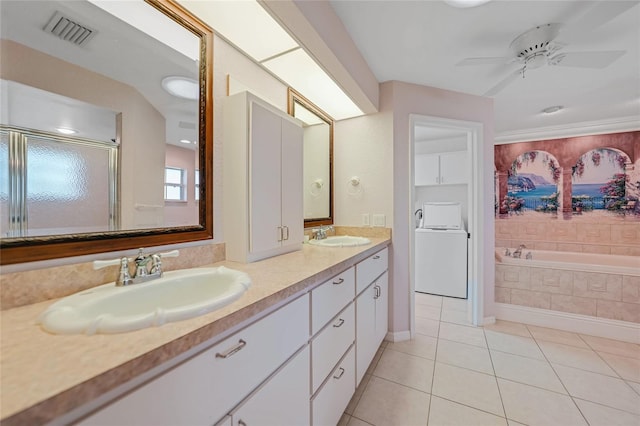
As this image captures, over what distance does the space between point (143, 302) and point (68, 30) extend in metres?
0.98

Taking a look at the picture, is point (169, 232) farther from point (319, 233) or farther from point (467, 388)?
point (467, 388)

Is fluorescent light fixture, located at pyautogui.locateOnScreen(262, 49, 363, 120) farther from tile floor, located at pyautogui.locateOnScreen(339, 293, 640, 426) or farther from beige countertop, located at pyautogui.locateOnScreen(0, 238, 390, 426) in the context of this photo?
tile floor, located at pyautogui.locateOnScreen(339, 293, 640, 426)

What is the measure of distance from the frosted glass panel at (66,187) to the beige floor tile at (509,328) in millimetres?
3249

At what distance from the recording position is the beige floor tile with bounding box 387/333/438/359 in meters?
2.13

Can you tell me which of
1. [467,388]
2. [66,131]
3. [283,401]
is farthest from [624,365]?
[66,131]

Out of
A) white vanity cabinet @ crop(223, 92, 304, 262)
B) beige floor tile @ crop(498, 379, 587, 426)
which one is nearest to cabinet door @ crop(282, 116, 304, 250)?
white vanity cabinet @ crop(223, 92, 304, 262)

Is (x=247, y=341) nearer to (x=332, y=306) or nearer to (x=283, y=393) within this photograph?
(x=283, y=393)

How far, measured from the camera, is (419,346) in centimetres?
224

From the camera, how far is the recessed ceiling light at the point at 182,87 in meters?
1.17

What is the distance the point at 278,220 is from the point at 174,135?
703mm

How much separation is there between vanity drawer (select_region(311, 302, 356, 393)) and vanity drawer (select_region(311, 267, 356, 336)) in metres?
0.04

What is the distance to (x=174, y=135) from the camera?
3.93ft

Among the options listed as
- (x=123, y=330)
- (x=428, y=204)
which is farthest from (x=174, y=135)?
(x=428, y=204)

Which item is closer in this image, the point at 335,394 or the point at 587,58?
the point at 335,394
